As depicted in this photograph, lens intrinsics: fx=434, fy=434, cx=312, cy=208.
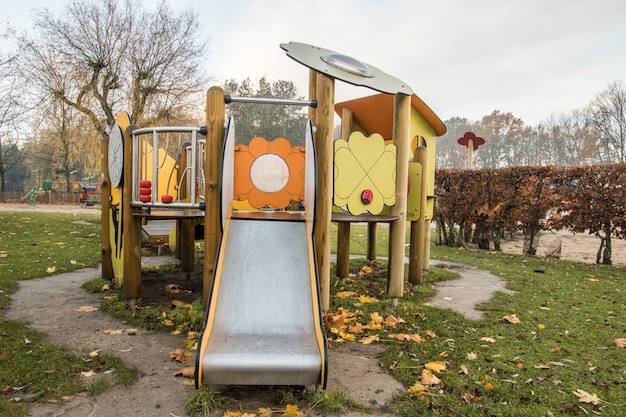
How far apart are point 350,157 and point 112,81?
12783mm

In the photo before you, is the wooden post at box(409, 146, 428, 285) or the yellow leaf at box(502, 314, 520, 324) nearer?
the yellow leaf at box(502, 314, 520, 324)

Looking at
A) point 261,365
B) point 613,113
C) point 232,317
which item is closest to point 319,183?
point 232,317

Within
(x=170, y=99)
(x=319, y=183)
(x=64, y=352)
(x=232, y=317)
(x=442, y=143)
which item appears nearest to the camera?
(x=232, y=317)

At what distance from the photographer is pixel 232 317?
329 cm

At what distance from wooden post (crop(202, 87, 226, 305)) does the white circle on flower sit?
1.14 m

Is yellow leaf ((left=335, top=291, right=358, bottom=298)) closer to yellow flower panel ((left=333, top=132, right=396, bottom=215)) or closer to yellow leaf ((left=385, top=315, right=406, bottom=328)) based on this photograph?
yellow leaf ((left=385, top=315, right=406, bottom=328))

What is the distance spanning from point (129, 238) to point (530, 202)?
9463mm

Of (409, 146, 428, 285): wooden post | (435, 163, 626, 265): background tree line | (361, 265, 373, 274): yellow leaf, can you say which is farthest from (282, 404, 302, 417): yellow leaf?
(435, 163, 626, 265): background tree line

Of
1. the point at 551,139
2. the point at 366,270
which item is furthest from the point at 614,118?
Result: the point at 366,270

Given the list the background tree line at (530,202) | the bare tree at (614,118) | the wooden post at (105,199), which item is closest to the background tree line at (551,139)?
the bare tree at (614,118)

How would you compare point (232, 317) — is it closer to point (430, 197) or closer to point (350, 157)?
point (350, 157)

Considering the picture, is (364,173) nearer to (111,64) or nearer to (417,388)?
(417,388)

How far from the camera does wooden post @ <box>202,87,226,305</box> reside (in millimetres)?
4117

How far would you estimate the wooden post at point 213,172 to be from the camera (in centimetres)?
412
